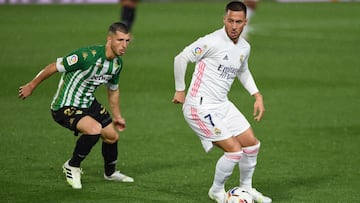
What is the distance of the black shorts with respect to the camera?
33.2 feet

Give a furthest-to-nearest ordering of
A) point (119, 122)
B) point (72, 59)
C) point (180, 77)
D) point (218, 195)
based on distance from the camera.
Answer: point (119, 122) → point (72, 59) → point (218, 195) → point (180, 77)

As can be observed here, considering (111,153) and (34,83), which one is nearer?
(34,83)

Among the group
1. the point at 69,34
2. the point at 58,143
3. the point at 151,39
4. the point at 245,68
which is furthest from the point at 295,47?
the point at 245,68

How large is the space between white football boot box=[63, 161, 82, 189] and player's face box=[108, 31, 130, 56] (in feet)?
4.28

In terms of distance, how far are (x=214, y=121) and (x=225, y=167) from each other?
46 cm

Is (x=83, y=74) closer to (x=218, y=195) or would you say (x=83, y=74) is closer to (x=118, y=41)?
(x=118, y=41)

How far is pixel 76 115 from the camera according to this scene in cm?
1013

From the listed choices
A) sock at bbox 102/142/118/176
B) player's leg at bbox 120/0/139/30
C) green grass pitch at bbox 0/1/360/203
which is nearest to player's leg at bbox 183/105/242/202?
green grass pitch at bbox 0/1/360/203

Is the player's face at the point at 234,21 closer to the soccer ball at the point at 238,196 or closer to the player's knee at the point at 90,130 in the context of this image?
the soccer ball at the point at 238,196

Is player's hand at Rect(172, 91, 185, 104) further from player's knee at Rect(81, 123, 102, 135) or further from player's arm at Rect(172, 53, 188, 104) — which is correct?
player's knee at Rect(81, 123, 102, 135)

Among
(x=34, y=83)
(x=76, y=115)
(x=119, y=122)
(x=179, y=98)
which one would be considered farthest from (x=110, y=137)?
(x=179, y=98)

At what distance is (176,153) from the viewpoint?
39.8 feet

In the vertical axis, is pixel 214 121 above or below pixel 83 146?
above

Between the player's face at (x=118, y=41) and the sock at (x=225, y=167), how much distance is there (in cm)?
159
